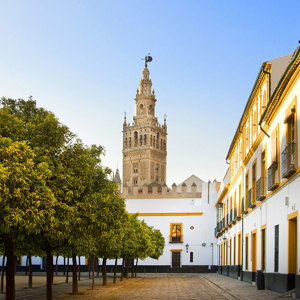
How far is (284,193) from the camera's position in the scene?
56.5ft

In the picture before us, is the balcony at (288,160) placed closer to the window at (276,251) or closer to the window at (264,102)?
the window at (276,251)

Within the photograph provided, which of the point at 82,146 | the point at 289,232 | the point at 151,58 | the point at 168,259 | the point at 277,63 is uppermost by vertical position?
the point at 151,58

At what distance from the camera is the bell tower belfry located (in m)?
119

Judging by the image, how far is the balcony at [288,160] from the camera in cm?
1552

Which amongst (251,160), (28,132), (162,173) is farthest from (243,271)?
(162,173)

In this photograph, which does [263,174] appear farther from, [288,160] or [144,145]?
[144,145]

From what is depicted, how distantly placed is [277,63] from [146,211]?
4018cm

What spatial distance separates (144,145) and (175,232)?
214ft

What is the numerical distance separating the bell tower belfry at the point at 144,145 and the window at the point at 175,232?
196 feet

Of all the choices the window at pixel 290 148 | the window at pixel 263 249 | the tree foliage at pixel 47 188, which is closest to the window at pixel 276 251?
the window at pixel 263 249

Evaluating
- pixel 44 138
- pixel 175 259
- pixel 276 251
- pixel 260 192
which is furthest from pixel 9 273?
pixel 175 259

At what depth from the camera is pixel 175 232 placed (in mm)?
58938

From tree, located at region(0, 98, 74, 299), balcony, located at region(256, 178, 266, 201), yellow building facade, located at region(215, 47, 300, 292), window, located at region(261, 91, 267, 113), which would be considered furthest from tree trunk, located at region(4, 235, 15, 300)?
window, located at region(261, 91, 267, 113)

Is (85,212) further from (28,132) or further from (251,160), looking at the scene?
(251,160)
